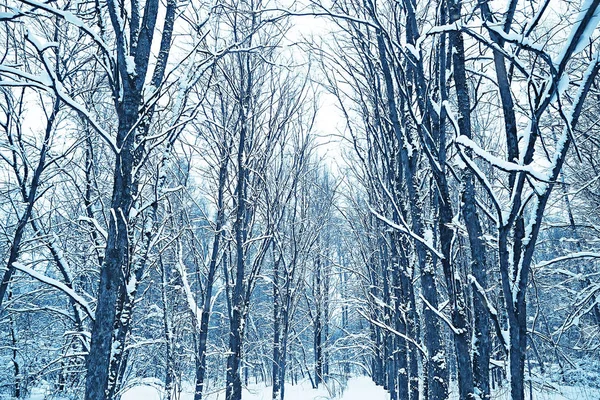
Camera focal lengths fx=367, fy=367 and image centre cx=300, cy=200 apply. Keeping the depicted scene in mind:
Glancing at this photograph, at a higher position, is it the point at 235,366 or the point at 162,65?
the point at 162,65

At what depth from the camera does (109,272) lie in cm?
248

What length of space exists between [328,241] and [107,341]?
60.0ft

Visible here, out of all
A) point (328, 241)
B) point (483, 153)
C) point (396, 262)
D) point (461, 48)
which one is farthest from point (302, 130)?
point (328, 241)

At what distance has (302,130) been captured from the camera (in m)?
9.10

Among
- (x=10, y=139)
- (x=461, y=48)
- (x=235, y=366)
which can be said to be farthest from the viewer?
(x=10, y=139)

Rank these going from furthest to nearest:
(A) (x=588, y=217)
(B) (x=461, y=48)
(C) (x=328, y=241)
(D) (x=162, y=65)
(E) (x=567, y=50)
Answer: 1. (C) (x=328, y=241)
2. (A) (x=588, y=217)
3. (D) (x=162, y=65)
4. (B) (x=461, y=48)
5. (E) (x=567, y=50)

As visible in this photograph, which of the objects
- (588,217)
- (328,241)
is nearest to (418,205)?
(588,217)

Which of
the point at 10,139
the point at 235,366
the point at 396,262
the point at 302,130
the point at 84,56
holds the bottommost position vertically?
the point at 235,366

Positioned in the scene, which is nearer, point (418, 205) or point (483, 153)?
point (483, 153)

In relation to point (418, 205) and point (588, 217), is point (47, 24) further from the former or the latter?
point (588, 217)

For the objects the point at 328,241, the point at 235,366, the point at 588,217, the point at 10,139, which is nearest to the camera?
the point at 235,366

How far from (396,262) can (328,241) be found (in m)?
14.5

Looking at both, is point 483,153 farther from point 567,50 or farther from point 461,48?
point 461,48

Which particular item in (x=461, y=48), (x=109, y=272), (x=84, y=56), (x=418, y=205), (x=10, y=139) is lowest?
(x=109, y=272)
